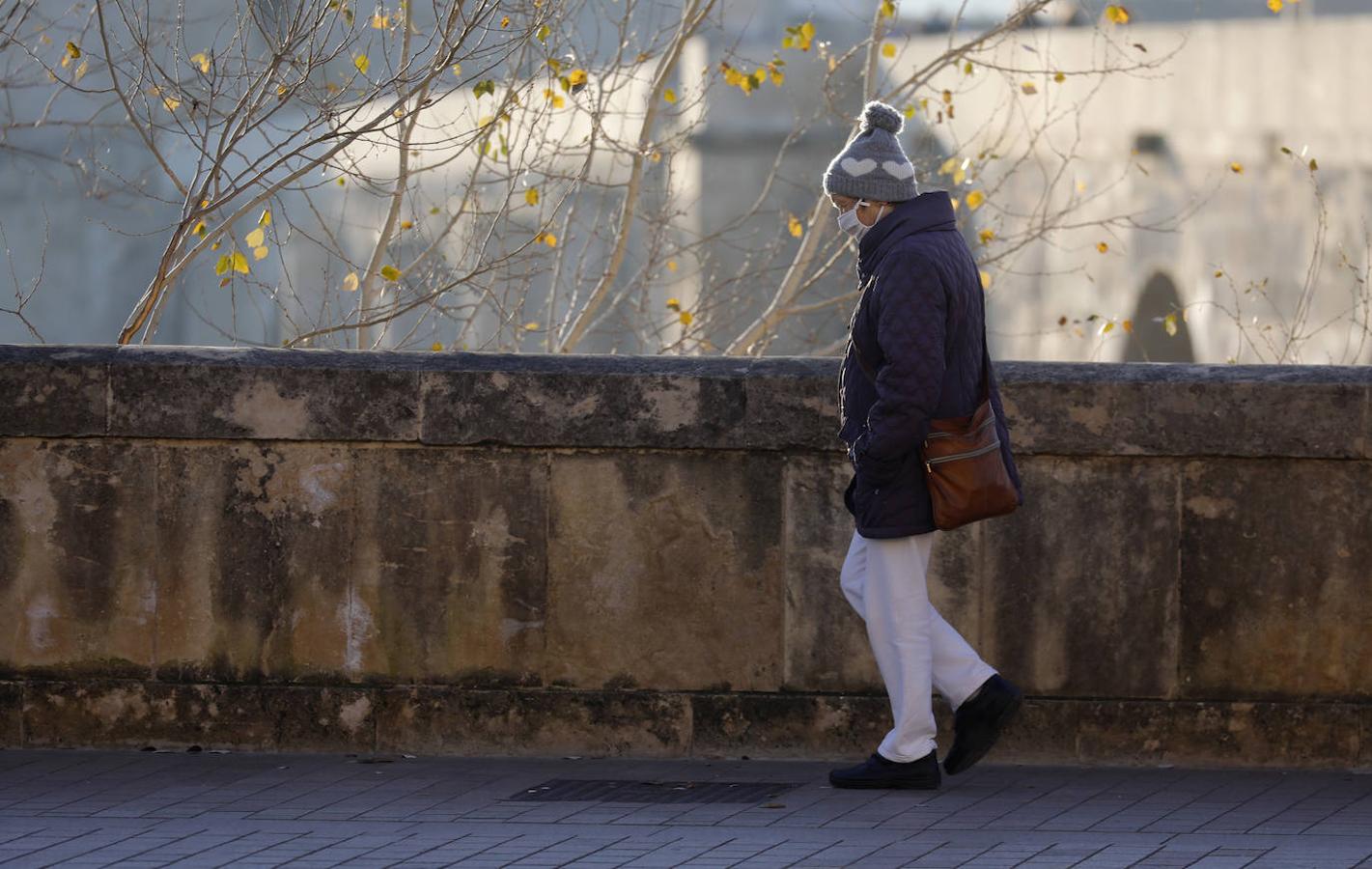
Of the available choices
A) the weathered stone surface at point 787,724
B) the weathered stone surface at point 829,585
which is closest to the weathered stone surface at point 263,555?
the weathered stone surface at point 787,724

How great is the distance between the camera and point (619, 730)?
6039 millimetres

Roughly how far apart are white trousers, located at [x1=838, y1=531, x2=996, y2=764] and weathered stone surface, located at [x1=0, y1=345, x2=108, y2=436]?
230cm

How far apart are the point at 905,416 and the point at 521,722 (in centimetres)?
165

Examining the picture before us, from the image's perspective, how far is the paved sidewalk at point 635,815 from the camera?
476 cm

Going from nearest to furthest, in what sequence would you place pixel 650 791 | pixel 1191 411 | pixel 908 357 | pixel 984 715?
pixel 908 357, pixel 984 715, pixel 650 791, pixel 1191 411

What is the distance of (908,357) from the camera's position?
16.8 ft

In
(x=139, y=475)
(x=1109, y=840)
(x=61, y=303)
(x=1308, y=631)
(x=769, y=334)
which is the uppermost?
(x=61, y=303)

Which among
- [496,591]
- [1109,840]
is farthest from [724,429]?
[1109,840]

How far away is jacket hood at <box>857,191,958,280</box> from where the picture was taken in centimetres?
529

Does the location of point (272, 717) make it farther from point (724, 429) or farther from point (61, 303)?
point (61, 303)

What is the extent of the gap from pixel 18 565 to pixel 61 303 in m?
26.1

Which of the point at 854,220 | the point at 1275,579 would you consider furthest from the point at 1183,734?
the point at 854,220

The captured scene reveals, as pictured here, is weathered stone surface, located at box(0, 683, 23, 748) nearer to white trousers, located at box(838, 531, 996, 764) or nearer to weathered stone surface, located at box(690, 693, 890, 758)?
weathered stone surface, located at box(690, 693, 890, 758)

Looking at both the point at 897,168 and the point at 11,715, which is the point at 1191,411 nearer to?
the point at 897,168
